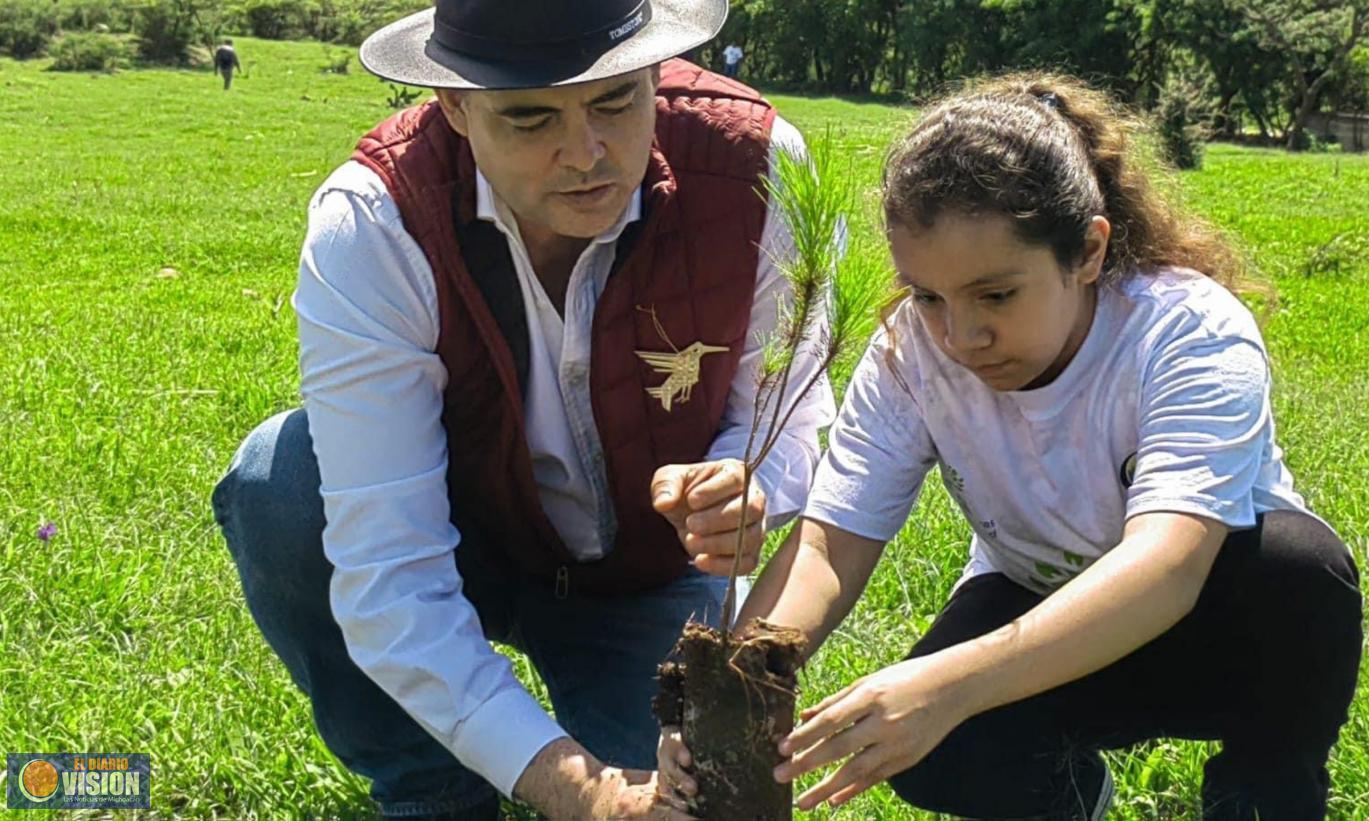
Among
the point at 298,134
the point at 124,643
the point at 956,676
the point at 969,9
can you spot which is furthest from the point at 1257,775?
the point at 969,9

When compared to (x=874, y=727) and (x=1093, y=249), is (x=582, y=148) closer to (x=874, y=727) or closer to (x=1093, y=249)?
(x=1093, y=249)

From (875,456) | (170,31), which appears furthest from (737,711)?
(170,31)

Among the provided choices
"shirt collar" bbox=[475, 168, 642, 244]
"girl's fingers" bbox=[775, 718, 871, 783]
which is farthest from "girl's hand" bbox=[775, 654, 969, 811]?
"shirt collar" bbox=[475, 168, 642, 244]

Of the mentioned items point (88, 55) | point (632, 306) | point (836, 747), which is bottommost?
point (88, 55)

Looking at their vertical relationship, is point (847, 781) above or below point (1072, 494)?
below

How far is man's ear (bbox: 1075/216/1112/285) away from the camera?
2.26 m

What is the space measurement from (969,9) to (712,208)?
141 ft

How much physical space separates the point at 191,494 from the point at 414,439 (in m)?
2.06

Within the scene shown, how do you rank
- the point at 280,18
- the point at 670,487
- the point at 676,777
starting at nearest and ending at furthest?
the point at 676,777
the point at 670,487
the point at 280,18

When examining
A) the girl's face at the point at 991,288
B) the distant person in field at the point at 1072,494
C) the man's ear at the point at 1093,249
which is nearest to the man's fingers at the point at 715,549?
the distant person in field at the point at 1072,494

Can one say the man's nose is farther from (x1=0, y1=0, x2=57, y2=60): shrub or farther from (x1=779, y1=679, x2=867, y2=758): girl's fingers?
(x1=0, y1=0, x2=57, y2=60): shrub

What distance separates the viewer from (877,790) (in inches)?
108

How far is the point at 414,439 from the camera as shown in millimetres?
2398

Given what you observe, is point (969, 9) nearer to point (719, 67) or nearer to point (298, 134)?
point (719, 67)
